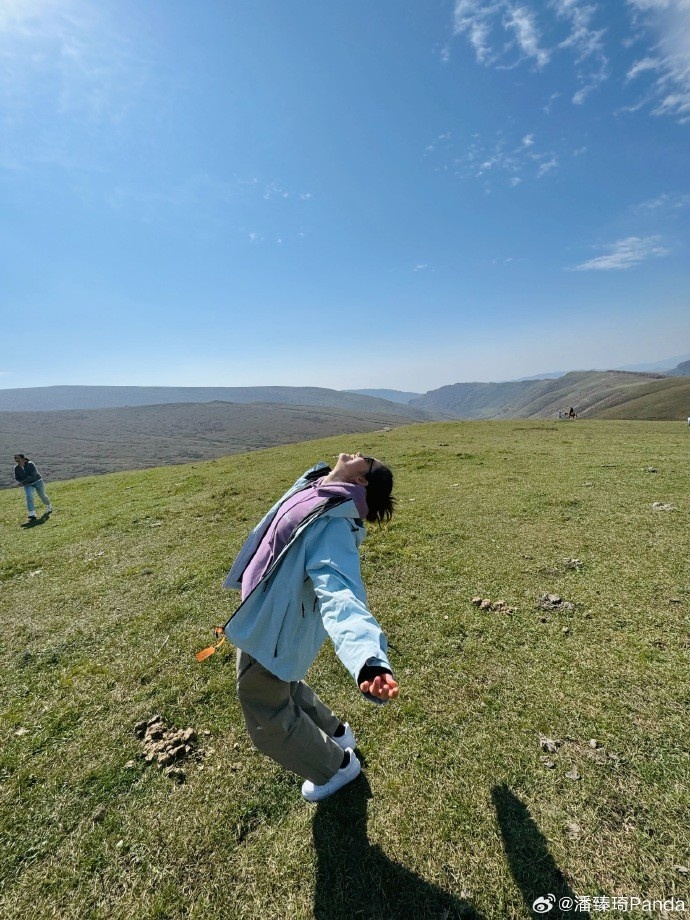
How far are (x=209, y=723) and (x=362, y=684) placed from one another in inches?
156

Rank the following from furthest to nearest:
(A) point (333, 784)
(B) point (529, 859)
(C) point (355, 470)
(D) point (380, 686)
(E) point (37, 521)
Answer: (E) point (37, 521) < (A) point (333, 784) < (C) point (355, 470) < (B) point (529, 859) < (D) point (380, 686)

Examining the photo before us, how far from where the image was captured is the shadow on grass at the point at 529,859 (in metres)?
3.14

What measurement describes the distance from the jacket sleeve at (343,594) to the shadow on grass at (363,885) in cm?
243

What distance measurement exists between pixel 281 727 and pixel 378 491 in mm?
2447

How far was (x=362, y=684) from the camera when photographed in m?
2.44

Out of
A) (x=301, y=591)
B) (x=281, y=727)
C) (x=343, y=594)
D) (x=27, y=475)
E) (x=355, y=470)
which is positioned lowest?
(x=281, y=727)

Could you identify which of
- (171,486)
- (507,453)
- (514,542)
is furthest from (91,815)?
(507,453)

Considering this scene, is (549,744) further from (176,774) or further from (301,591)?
(176,774)

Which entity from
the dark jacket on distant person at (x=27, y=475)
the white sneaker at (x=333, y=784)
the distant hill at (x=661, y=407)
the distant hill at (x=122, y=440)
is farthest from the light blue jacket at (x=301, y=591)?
the distant hill at (x=661, y=407)

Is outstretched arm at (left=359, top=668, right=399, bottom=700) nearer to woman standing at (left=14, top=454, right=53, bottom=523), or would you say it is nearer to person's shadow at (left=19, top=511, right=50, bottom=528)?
person's shadow at (left=19, top=511, right=50, bottom=528)

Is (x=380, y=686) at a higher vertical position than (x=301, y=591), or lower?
lower

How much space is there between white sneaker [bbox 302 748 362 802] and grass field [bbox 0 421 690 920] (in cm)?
11

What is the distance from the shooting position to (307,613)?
334cm

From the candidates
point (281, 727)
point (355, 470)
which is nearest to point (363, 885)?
point (281, 727)
